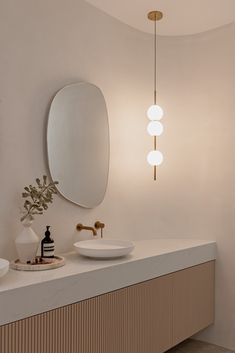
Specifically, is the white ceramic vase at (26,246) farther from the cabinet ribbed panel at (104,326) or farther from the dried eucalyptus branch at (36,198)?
the cabinet ribbed panel at (104,326)

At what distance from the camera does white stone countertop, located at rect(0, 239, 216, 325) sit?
5.27 feet

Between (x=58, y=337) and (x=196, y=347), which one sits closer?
(x=58, y=337)

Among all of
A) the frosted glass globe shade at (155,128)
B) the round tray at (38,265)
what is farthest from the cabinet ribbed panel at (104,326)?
the frosted glass globe shade at (155,128)

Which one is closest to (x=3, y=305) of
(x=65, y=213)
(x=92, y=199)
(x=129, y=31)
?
(x=65, y=213)

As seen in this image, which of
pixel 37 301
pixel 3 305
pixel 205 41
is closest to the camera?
pixel 3 305

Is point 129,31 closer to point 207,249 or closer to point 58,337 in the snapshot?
point 207,249

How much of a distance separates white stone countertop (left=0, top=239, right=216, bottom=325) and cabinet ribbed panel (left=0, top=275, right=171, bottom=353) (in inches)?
1.7

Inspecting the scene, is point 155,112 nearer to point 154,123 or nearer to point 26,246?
point 154,123

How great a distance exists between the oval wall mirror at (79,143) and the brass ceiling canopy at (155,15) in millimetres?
707

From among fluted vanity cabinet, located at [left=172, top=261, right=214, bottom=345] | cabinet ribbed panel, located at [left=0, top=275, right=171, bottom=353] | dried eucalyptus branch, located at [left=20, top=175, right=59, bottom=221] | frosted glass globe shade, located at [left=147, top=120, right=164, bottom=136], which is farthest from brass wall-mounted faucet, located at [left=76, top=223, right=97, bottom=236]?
frosted glass globe shade, located at [left=147, top=120, right=164, bottom=136]

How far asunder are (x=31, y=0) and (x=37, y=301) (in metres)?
1.70

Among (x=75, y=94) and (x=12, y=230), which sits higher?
(x=75, y=94)

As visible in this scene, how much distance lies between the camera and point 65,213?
2434mm

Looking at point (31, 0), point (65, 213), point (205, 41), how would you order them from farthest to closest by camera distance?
point (205, 41), point (65, 213), point (31, 0)
